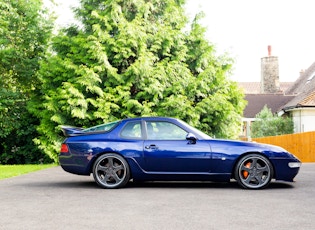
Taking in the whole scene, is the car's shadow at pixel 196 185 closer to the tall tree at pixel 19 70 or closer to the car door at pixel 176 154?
the car door at pixel 176 154

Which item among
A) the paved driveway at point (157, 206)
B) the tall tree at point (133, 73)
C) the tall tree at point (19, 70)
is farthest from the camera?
the tall tree at point (19, 70)

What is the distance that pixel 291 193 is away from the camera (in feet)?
29.5

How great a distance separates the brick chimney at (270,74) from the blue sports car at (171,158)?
43957 millimetres

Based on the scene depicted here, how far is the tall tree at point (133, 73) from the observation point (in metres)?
19.3

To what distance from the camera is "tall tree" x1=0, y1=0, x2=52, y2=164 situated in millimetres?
21984

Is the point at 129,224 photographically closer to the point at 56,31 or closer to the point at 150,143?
the point at 150,143

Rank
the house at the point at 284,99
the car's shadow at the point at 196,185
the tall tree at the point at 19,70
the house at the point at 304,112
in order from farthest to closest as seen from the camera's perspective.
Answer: the house at the point at 284,99, the house at the point at 304,112, the tall tree at the point at 19,70, the car's shadow at the point at 196,185

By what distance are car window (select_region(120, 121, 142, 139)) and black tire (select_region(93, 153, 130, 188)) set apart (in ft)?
1.57

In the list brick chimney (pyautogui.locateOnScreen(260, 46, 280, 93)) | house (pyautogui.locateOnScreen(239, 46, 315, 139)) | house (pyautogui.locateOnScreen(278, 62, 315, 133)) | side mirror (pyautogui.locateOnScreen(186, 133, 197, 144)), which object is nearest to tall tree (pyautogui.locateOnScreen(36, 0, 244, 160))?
side mirror (pyautogui.locateOnScreen(186, 133, 197, 144))

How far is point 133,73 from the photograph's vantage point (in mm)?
19375

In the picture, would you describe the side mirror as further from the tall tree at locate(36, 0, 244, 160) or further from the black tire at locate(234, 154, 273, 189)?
the tall tree at locate(36, 0, 244, 160)

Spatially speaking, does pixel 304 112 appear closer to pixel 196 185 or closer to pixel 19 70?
pixel 19 70

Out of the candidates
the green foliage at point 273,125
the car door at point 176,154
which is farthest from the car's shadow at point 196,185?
the green foliage at point 273,125

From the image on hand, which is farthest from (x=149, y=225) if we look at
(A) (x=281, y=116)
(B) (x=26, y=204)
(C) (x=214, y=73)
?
(A) (x=281, y=116)
